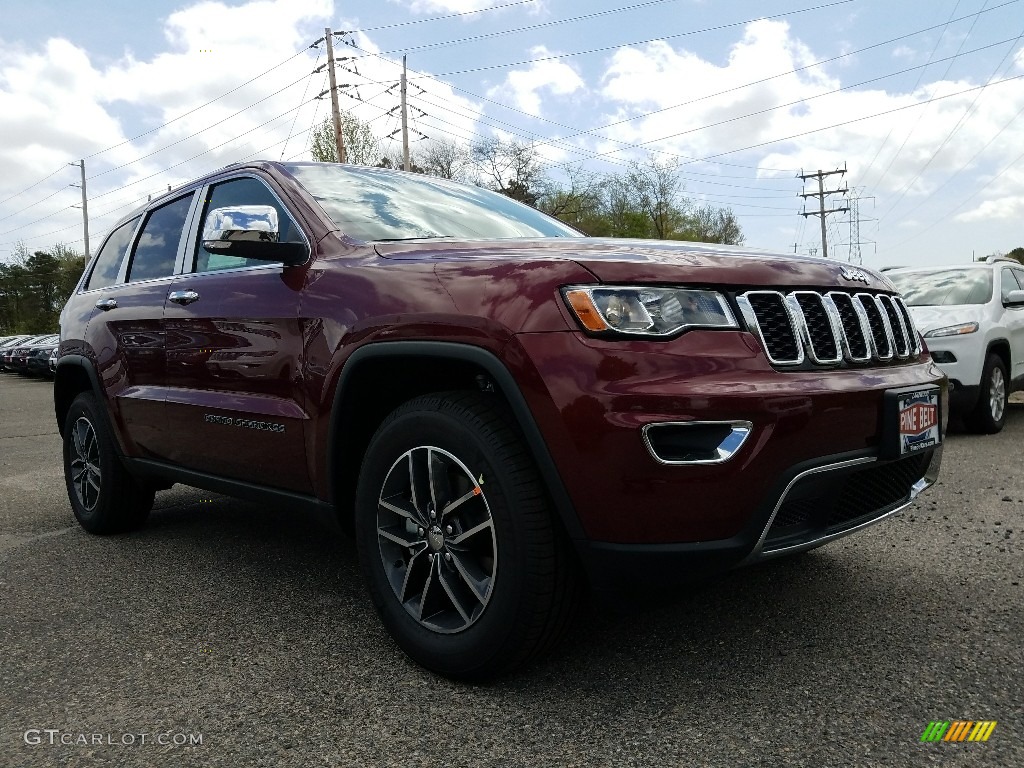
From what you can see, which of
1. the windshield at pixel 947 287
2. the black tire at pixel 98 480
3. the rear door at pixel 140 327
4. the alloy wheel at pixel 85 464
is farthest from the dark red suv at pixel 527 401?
the windshield at pixel 947 287

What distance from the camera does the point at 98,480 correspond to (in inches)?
166

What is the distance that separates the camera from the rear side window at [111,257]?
4.35 meters

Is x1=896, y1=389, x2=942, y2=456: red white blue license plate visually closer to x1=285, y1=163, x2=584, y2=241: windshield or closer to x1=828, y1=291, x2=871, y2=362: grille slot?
x1=828, y1=291, x2=871, y2=362: grille slot

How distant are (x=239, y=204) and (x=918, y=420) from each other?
106 inches

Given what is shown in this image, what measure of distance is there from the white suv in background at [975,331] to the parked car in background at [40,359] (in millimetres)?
23643

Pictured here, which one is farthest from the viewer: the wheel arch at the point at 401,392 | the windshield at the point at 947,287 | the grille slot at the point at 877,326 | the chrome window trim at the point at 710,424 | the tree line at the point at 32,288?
the tree line at the point at 32,288

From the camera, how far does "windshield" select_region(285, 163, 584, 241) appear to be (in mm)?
2941

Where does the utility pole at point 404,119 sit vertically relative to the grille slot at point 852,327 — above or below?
above

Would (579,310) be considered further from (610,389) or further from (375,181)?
(375,181)

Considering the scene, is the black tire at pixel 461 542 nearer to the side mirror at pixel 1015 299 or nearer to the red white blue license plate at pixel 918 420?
the red white blue license plate at pixel 918 420

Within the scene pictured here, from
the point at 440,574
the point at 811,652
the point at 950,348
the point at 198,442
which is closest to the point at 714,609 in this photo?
the point at 811,652

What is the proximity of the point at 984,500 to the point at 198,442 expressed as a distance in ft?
13.0

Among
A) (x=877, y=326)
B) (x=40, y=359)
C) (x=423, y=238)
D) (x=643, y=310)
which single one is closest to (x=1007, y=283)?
(x=877, y=326)

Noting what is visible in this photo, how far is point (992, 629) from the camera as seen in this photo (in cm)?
261
